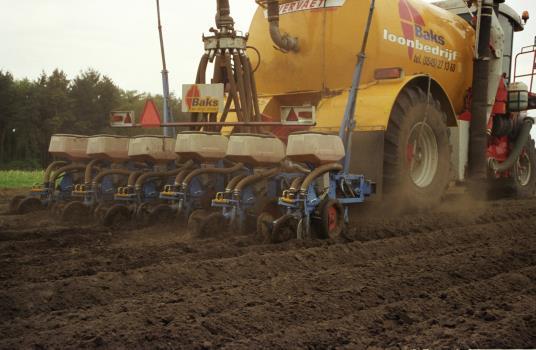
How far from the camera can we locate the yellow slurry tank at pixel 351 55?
267 inches

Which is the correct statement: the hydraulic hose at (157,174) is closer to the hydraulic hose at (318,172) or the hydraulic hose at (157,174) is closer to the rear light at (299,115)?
the rear light at (299,115)

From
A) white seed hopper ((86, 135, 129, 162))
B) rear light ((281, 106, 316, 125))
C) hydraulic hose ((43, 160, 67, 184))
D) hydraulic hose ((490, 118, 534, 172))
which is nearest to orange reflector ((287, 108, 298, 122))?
rear light ((281, 106, 316, 125))

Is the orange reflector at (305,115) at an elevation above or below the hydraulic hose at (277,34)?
below

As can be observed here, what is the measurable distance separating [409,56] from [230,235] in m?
3.33

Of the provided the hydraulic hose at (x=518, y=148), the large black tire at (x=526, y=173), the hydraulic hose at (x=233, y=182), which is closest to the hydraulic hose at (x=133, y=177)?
the hydraulic hose at (x=233, y=182)

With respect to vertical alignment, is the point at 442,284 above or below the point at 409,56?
below

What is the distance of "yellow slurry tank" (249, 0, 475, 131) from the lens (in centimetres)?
679

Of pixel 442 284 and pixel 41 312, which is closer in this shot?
pixel 41 312

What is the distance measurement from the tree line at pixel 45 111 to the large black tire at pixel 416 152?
25328mm

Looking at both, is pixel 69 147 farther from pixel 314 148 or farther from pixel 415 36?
pixel 415 36

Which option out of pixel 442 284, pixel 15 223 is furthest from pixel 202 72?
pixel 442 284

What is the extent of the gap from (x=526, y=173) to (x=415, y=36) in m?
4.41

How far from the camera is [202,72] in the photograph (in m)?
6.73

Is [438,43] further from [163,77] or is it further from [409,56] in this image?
[163,77]
